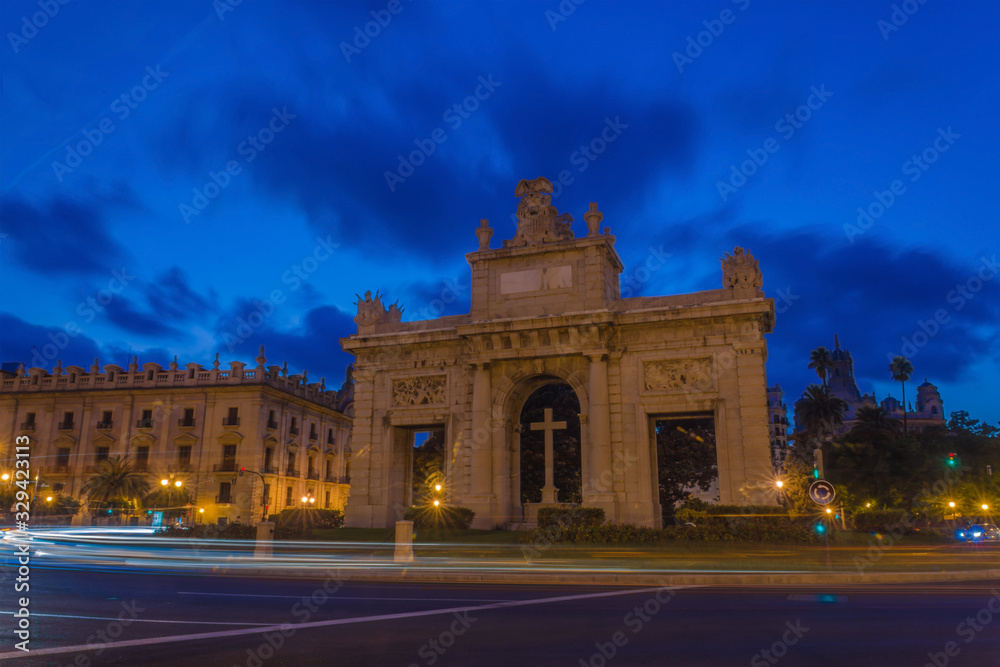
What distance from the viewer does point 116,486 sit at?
A: 4775 cm

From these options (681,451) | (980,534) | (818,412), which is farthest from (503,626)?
(818,412)

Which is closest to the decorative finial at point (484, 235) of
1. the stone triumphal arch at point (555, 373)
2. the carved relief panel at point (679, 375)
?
the stone triumphal arch at point (555, 373)

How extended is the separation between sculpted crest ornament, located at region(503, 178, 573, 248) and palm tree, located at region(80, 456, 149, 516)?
1323 inches

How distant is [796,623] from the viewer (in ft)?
30.3

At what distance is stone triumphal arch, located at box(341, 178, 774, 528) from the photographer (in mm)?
29906

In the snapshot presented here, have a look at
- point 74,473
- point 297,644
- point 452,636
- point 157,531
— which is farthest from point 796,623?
point 74,473

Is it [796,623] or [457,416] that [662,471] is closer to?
[457,416]

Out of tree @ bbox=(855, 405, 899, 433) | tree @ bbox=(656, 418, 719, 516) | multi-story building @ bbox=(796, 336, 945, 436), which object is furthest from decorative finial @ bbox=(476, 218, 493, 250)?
multi-story building @ bbox=(796, 336, 945, 436)

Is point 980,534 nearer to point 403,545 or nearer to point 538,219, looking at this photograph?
point 538,219

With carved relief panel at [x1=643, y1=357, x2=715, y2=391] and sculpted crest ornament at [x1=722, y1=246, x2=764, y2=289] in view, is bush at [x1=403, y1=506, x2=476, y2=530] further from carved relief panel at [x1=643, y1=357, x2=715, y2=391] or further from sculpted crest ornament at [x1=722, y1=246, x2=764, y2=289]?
sculpted crest ornament at [x1=722, y1=246, x2=764, y2=289]

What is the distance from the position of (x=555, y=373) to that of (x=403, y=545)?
14744 millimetres

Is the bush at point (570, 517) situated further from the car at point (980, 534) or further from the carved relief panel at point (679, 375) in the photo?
the car at point (980, 534)

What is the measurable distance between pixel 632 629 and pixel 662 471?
40881mm

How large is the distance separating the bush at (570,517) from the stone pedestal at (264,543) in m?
10.2
